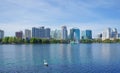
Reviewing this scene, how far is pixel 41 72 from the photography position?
120ft

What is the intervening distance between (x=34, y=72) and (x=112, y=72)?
12.0 metres

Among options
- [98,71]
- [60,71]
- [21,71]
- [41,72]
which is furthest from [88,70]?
[21,71]

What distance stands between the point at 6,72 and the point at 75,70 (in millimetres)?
10884

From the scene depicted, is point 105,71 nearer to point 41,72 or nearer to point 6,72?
point 41,72

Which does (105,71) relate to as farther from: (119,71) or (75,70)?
(75,70)

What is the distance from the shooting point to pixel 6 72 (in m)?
36.6

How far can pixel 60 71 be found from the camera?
3728 cm

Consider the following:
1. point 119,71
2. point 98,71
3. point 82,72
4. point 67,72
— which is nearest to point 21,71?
point 67,72

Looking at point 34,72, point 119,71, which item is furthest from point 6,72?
point 119,71

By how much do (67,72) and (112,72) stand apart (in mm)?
6922

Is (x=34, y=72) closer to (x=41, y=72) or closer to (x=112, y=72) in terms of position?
(x=41, y=72)

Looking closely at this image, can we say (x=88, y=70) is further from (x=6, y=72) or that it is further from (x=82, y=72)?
(x=6, y=72)

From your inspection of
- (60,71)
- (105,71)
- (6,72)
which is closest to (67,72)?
(60,71)

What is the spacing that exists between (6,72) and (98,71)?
1425 centimetres
